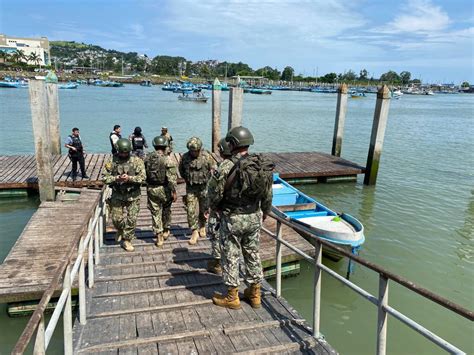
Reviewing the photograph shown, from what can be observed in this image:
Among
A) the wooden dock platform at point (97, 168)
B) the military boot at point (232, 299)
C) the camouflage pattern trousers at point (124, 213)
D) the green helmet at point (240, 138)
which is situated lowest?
the wooden dock platform at point (97, 168)

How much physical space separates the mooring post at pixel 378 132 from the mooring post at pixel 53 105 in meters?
13.5

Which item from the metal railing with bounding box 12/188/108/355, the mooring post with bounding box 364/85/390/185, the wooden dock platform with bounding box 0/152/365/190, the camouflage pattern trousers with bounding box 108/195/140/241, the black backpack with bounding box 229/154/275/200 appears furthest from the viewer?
the mooring post with bounding box 364/85/390/185

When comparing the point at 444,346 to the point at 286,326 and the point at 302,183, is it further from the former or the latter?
the point at 302,183

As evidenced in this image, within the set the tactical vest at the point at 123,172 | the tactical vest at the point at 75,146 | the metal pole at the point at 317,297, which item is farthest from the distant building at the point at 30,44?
the metal pole at the point at 317,297

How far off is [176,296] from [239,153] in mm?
2235

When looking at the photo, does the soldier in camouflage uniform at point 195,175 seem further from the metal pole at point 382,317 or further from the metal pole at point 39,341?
the metal pole at point 39,341

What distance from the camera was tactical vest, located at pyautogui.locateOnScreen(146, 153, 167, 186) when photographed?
6.40m

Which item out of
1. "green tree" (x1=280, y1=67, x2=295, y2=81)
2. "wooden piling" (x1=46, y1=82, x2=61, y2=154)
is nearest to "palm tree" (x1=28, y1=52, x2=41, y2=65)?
"green tree" (x1=280, y1=67, x2=295, y2=81)

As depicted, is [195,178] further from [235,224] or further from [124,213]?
[235,224]

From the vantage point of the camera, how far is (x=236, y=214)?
4293 mm

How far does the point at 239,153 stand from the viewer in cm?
430

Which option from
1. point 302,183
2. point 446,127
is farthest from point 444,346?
point 446,127

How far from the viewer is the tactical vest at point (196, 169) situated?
665cm

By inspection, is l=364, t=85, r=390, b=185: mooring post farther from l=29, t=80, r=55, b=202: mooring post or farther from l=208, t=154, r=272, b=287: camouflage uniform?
l=208, t=154, r=272, b=287: camouflage uniform
